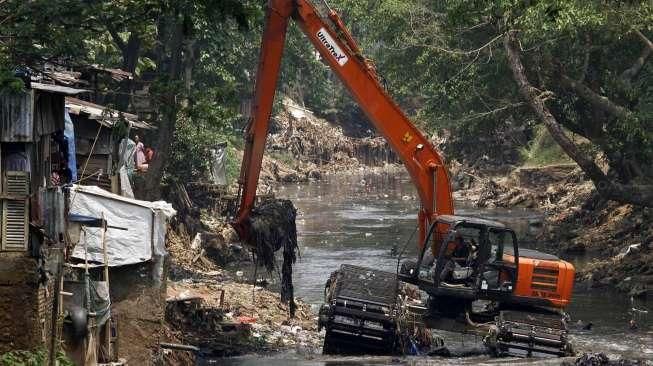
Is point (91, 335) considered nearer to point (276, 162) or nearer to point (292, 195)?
Answer: point (292, 195)

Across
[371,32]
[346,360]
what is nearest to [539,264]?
[346,360]

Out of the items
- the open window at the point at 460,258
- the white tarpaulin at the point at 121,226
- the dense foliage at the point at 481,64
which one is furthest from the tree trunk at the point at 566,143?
the white tarpaulin at the point at 121,226

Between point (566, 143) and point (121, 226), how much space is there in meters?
13.5

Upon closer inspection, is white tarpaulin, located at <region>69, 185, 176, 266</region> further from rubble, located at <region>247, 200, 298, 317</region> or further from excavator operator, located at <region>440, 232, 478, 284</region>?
excavator operator, located at <region>440, 232, 478, 284</region>

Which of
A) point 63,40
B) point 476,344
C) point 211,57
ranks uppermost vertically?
point 211,57

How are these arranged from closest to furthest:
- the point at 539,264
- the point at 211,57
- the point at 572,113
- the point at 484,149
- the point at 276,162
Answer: the point at 539,264, the point at 572,113, the point at 211,57, the point at 484,149, the point at 276,162

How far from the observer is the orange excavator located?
16625mm

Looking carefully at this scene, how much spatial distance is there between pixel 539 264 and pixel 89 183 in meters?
7.55

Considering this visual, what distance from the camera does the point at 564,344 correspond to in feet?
53.0

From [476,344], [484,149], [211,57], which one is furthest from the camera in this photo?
[484,149]

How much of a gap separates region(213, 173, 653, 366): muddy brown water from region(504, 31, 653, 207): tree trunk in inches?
93.5

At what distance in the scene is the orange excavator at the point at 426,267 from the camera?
54.5ft

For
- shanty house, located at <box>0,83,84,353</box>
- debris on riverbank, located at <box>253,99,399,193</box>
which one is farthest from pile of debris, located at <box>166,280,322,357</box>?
debris on riverbank, located at <box>253,99,399,193</box>

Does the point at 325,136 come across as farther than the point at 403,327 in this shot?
Yes
